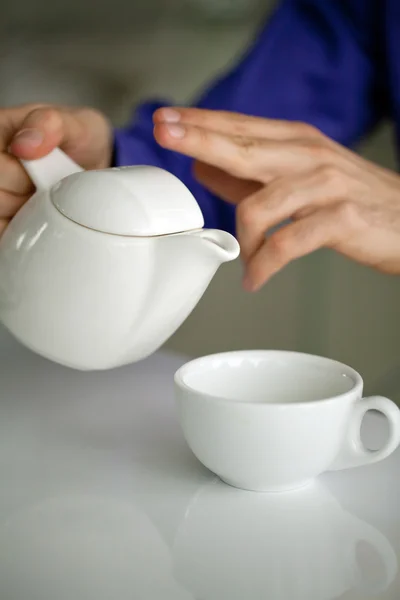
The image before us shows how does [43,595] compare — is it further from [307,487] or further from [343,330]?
[343,330]

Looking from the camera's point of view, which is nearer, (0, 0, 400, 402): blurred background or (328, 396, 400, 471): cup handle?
(328, 396, 400, 471): cup handle

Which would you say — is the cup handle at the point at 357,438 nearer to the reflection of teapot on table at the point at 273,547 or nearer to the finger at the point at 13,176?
the reflection of teapot on table at the point at 273,547

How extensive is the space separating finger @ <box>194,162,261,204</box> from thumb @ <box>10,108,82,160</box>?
138 millimetres

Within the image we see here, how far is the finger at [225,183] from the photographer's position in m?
0.69

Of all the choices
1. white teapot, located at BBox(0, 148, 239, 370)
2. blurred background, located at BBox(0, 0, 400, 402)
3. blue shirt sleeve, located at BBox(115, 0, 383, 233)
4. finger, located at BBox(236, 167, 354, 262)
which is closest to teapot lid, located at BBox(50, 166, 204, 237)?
white teapot, located at BBox(0, 148, 239, 370)

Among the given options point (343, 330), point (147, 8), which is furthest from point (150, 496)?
point (147, 8)

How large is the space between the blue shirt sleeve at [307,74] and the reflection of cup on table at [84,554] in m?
0.65

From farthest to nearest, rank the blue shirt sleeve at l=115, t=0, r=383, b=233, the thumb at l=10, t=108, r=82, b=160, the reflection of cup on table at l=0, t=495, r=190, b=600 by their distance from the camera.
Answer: the blue shirt sleeve at l=115, t=0, r=383, b=233 → the thumb at l=10, t=108, r=82, b=160 → the reflection of cup on table at l=0, t=495, r=190, b=600

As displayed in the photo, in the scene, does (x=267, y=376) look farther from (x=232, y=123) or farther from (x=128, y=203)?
(x=232, y=123)

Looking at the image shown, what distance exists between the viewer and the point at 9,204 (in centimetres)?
56

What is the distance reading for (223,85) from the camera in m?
1.00

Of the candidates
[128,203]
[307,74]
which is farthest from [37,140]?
[307,74]

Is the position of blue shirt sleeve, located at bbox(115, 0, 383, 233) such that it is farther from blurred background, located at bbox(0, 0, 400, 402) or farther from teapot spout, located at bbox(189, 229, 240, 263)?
teapot spout, located at bbox(189, 229, 240, 263)

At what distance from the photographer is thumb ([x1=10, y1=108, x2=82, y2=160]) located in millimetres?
533
